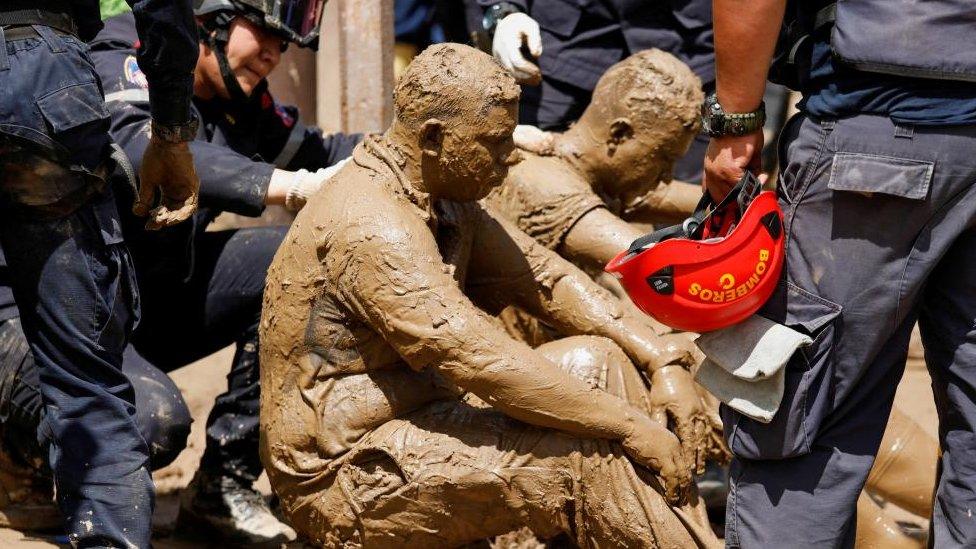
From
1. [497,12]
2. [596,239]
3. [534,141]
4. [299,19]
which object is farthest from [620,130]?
[299,19]

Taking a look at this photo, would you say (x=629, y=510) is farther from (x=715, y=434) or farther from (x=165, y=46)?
(x=165, y=46)

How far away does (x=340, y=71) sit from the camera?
5.25 metres

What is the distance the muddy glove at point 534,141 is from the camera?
4199 millimetres

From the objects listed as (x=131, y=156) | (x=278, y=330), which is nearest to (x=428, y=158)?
(x=278, y=330)

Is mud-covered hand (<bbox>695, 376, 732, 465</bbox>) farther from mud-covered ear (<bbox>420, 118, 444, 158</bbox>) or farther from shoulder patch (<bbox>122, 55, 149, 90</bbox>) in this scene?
shoulder patch (<bbox>122, 55, 149, 90</bbox>)

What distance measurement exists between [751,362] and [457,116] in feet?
3.15

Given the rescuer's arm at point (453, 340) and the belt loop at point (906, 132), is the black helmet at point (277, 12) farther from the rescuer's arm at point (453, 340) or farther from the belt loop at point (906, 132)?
the belt loop at point (906, 132)

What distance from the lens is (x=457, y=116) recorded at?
2.99 m

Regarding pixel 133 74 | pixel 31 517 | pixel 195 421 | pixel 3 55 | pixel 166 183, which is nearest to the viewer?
pixel 3 55

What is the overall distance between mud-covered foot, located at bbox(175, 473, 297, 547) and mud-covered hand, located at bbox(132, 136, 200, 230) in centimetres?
109

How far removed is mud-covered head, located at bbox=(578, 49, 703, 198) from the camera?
413cm

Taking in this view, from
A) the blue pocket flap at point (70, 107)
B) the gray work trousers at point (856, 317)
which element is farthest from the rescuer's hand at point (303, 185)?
the gray work trousers at point (856, 317)

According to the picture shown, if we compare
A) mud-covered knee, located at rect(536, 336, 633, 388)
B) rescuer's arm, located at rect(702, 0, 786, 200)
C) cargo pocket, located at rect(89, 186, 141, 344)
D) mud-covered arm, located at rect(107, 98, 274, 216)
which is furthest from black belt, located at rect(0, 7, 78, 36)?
rescuer's arm, located at rect(702, 0, 786, 200)

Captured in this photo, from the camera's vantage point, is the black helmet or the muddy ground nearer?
the muddy ground
